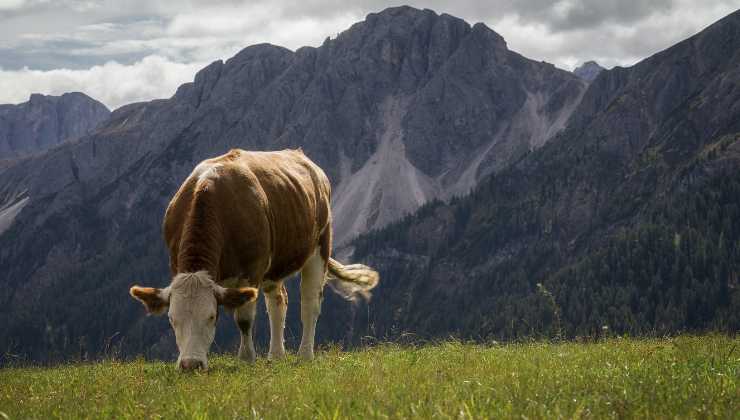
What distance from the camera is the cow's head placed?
34.5 feet

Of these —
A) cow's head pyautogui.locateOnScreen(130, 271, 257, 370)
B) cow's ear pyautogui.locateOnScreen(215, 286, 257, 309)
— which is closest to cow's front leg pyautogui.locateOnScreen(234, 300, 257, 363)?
cow's ear pyautogui.locateOnScreen(215, 286, 257, 309)

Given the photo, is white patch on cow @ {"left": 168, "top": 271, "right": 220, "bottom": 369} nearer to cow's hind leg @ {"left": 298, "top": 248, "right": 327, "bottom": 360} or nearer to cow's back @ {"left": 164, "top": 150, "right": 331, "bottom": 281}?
cow's back @ {"left": 164, "top": 150, "right": 331, "bottom": 281}

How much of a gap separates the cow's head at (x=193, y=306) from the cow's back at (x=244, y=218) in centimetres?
45

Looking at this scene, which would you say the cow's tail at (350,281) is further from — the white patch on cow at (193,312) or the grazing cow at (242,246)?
the white patch on cow at (193,312)

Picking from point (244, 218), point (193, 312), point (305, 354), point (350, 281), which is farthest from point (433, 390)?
point (350, 281)

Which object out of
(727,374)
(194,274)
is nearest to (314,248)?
(194,274)

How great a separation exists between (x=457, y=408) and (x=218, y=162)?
27.1 feet

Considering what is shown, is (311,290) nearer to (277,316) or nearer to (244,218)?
(277,316)

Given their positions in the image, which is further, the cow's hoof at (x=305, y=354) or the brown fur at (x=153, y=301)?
the cow's hoof at (x=305, y=354)

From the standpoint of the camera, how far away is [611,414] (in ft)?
18.1

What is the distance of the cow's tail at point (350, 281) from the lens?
57.8 feet

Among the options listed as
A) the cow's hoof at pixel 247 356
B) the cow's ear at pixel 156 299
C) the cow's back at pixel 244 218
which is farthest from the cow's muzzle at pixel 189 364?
the cow's hoof at pixel 247 356

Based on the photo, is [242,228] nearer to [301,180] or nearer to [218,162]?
[218,162]

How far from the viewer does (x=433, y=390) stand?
702 centimetres
